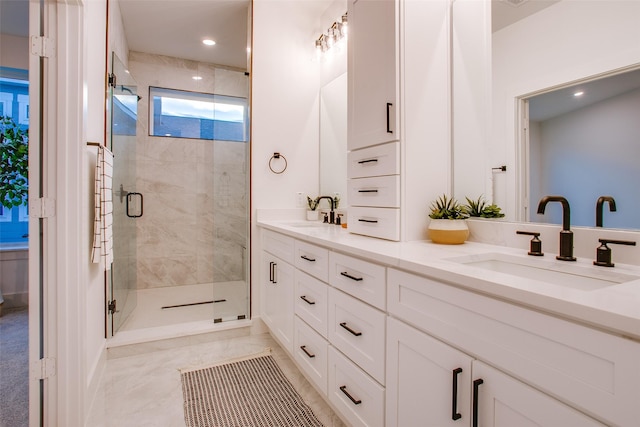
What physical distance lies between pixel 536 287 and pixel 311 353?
1.28m

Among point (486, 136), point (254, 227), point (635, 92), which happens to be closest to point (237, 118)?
point (254, 227)

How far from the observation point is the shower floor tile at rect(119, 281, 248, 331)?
271 cm

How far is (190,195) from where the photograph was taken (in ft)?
13.0

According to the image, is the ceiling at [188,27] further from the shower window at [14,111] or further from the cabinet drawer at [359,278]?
the cabinet drawer at [359,278]

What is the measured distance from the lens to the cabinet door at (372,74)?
5.22ft

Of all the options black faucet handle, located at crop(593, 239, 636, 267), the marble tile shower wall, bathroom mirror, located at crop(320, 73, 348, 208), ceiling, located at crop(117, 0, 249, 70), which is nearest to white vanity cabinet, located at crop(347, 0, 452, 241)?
black faucet handle, located at crop(593, 239, 636, 267)

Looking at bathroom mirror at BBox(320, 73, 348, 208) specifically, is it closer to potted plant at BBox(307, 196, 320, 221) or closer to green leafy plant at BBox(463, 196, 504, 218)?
potted plant at BBox(307, 196, 320, 221)

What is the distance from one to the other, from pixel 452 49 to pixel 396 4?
387 millimetres

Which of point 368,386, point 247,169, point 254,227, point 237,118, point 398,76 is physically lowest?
point 368,386

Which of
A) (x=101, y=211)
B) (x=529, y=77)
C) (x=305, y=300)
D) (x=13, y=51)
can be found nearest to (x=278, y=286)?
(x=305, y=300)

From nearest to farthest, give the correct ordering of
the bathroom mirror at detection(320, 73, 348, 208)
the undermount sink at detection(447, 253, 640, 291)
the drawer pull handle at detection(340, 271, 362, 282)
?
the undermount sink at detection(447, 253, 640, 291)
the drawer pull handle at detection(340, 271, 362, 282)
the bathroom mirror at detection(320, 73, 348, 208)

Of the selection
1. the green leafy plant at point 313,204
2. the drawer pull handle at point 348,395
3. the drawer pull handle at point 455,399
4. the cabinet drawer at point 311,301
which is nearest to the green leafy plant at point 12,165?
the green leafy plant at point 313,204

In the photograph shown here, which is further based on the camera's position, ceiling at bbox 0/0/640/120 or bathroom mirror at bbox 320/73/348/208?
ceiling at bbox 0/0/640/120

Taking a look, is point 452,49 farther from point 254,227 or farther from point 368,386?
point 254,227
